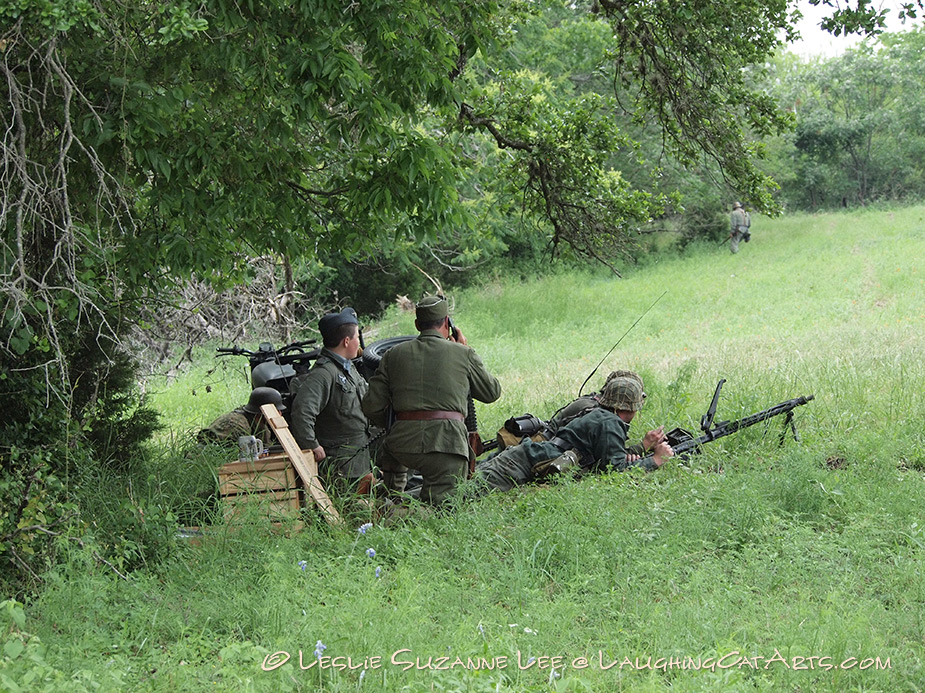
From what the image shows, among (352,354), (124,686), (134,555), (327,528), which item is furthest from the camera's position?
(352,354)

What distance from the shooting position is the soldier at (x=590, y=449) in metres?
7.28

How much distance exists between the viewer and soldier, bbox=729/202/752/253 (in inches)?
1144

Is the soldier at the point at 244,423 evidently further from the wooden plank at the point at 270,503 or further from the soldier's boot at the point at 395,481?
the wooden plank at the point at 270,503

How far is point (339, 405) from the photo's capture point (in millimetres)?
7000

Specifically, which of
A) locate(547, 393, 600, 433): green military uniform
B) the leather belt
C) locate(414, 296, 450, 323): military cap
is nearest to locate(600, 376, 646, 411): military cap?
locate(547, 393, 600, 433): green military uniform

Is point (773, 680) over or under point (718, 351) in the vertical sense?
over

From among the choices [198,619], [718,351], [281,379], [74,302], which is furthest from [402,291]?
[198,619]

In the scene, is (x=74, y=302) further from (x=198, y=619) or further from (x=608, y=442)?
(x=608, y=442)

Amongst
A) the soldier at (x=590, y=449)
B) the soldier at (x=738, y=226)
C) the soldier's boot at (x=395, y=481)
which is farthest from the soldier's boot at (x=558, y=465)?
the soldier at (x=738, y=226)

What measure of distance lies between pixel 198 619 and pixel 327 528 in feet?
4.69

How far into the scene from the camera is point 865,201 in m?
40.8

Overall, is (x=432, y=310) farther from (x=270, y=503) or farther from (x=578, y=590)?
(x=578, y=590)

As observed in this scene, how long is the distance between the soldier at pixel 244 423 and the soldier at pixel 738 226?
23252mm

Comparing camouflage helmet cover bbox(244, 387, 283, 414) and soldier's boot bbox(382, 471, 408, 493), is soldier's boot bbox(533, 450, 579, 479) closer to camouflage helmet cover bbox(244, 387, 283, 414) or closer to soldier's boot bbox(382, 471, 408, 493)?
soldier's boot bbox(382, 471, 408, 493)
